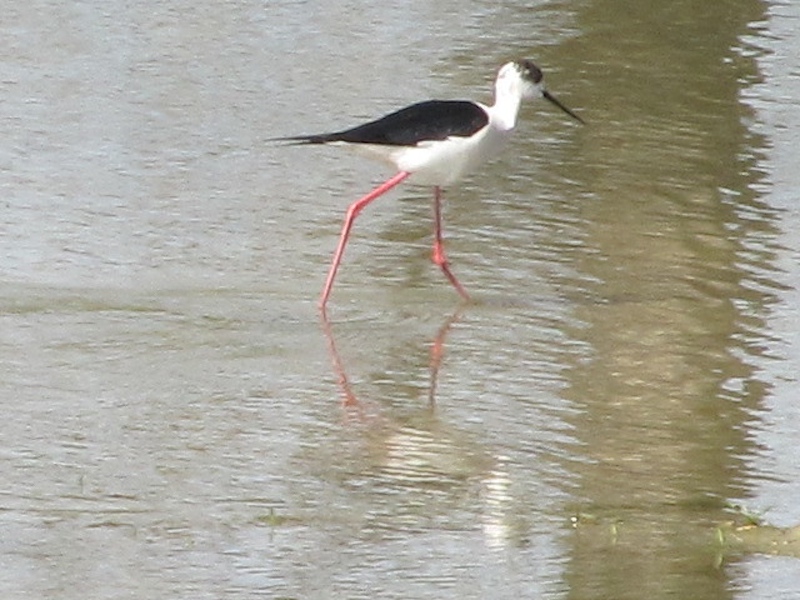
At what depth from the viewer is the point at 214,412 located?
5676mm

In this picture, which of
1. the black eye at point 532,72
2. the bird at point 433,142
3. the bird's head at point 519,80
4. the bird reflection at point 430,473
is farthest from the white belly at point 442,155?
the bird reflection at point 430,473

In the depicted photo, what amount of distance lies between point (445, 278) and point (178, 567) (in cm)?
287

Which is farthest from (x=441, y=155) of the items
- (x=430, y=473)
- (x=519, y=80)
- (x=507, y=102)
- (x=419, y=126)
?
(x=430, y=473)

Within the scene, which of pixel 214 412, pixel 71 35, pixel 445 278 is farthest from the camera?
pixel 71 35

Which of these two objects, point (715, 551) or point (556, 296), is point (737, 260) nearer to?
point (556, 296)

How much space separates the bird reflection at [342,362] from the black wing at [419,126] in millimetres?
600

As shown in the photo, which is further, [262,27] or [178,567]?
[262,27]

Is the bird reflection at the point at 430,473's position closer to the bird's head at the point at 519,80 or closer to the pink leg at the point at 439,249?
the pink leg at the point at 439,249

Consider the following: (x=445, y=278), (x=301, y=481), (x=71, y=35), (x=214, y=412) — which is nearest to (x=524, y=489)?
(x=301, y=481)

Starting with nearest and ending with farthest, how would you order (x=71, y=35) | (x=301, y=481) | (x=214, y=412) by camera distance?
(x=301, y=481), (x=214, y=412), (x=71, y=35)

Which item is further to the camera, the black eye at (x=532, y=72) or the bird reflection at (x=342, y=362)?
the black eye at (x=532, y=72)

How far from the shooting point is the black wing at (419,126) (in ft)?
23.1

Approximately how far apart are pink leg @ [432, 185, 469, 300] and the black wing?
1.01 feet

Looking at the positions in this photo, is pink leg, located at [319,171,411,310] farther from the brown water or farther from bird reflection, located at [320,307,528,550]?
bird reflection, located at [320,307,528,550]
